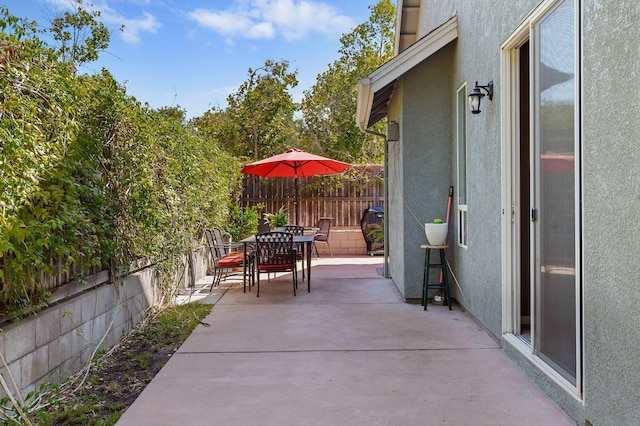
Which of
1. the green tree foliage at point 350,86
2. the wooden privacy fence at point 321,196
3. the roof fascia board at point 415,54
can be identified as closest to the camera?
the roof fascia board at point 415,54

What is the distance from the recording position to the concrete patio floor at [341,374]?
3150 mm

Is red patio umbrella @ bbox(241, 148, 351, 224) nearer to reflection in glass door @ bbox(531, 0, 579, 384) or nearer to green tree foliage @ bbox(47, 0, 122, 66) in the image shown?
reflection in glass door @ bbox(531, 0, 579, 384)

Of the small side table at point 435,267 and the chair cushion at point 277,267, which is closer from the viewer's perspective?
the small side table at point 435,267

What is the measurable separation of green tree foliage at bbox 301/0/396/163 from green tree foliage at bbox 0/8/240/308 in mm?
12090

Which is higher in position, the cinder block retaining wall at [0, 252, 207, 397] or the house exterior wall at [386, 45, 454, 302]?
the house exterior wall at [386, 45, 454, 302]

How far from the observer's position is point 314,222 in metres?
12.6

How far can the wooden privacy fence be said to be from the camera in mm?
12586

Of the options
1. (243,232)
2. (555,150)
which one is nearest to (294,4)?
(243,232)

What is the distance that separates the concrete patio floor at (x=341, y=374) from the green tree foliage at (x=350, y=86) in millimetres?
12344

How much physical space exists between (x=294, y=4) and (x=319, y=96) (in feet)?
12.9

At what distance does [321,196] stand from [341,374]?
8.92 metres

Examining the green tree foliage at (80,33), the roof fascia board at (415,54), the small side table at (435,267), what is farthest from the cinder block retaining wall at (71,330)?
the green tree foliage at (80,33)

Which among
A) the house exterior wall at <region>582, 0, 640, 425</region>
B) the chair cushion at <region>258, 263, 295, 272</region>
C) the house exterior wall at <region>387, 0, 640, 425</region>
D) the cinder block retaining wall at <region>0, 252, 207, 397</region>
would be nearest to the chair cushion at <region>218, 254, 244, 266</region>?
the chair cushion at <region>258, 263, 295, 272</region>

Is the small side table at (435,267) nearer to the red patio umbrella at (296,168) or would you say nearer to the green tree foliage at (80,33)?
the red patio umbrella at (296,168)
